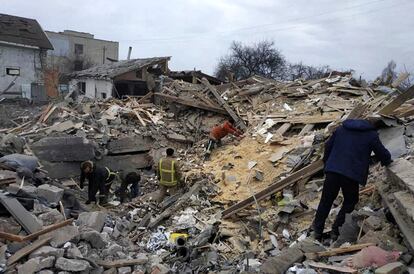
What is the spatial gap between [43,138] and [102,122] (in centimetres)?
243

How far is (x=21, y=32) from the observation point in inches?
1137

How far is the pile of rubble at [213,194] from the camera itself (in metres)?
4.99

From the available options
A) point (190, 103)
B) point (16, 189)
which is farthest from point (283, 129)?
point (16, 189)

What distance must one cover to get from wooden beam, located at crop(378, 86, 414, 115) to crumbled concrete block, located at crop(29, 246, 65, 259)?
5923 millimetres

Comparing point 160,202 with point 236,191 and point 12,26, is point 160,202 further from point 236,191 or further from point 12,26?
point 12,26

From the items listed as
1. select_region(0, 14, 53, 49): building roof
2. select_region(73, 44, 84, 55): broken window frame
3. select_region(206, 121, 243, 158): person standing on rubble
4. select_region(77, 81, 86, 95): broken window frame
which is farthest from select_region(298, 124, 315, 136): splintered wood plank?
select_region(73, 44, 84, 55): broken window frame

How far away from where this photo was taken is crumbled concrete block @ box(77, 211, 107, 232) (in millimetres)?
6469

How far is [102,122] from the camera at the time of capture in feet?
48.3

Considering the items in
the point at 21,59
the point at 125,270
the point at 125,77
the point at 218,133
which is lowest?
the point at 125,270

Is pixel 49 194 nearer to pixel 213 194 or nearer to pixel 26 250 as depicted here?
pixel 26 250

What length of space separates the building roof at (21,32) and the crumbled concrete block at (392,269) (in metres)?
28.8

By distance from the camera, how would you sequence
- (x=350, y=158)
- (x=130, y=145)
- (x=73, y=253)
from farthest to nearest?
(x=130, y=145) → (x=73, y=253) → (x=350, y=158)

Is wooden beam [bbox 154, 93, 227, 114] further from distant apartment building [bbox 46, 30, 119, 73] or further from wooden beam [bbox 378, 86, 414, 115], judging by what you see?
distant apartment building [bbox 46, 30, 119, 73]

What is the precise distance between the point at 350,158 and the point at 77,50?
53527mm
